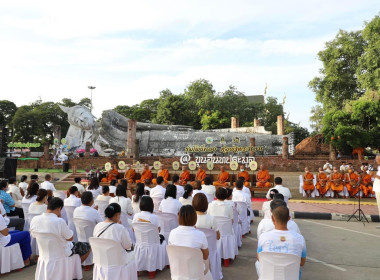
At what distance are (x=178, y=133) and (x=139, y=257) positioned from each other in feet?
82.3

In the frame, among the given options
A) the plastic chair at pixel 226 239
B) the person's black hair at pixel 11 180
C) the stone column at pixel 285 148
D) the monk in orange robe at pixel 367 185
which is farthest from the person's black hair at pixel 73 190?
the stone column at pixel 285 148

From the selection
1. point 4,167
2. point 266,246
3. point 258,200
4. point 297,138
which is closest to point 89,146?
point 4,167

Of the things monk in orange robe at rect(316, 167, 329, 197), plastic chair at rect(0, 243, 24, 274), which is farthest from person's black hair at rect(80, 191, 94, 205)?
monk in orange robe at rect(316, 167, 329, 197)

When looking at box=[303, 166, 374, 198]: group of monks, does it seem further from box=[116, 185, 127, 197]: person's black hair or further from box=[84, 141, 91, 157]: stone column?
box=[84, 141, 91, 157]: stone column

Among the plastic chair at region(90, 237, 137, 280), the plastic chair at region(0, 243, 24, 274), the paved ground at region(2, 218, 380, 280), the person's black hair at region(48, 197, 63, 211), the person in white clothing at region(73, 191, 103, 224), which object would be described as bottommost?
the paved ground at region(2, 218, 380, 280)

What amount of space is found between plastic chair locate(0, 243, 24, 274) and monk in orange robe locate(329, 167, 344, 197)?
12.4m

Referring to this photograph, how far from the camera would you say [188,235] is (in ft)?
11.5

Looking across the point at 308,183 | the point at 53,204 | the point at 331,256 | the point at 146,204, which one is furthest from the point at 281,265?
the point at 308,183

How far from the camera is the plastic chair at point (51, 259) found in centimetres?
418

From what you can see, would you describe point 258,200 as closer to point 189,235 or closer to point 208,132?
point 189,235

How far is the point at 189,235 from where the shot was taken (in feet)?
11.5

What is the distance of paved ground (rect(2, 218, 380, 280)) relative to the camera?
16.5 ft

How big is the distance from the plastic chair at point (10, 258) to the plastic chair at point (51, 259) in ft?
3.36

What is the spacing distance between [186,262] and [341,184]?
12.3 metres
